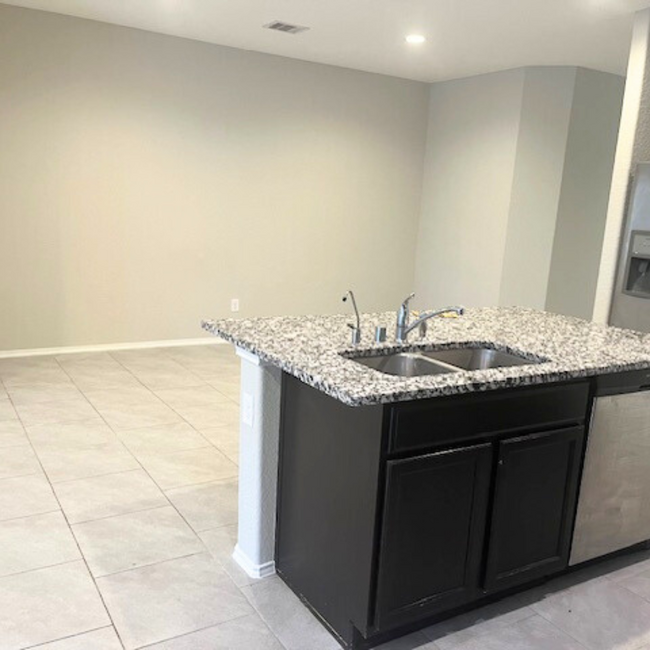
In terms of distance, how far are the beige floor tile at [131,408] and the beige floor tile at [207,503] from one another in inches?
36.2

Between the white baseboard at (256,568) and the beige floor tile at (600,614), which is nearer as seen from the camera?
the beige floor tile at (600,614)

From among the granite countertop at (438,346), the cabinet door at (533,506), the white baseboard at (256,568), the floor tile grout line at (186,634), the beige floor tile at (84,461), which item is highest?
the granite countertop at (438,346)

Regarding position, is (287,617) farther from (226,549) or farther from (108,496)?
(108,496)

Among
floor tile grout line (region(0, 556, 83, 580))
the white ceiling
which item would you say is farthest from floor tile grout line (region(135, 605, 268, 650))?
the white ceiling

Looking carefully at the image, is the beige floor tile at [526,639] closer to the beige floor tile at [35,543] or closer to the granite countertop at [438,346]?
the granite countertop at [438,346]

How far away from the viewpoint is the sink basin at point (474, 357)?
2504 millimetres

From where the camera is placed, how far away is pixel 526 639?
2170 mm

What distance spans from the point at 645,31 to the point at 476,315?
225cm

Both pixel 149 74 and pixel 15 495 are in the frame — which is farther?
pixel 149 74

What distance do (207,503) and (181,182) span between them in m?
3.40

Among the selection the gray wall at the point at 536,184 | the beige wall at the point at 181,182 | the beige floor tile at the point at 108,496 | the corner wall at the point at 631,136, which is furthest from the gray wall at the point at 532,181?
the beige floor tile at the point at 108,496

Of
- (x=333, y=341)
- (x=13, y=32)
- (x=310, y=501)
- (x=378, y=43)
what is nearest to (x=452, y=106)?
(x=378, y=43)

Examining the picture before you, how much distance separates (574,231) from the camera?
601 centimetres

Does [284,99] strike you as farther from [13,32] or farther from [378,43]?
[13,32]
